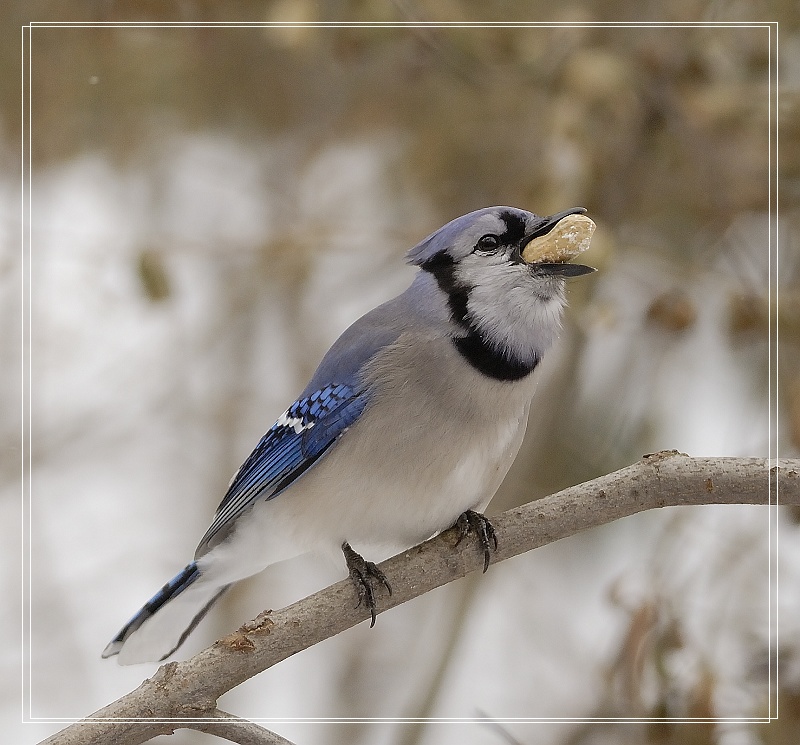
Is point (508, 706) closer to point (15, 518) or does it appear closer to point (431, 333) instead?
point (431, 333)

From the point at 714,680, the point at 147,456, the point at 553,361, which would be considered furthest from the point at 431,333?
the point at 714,680

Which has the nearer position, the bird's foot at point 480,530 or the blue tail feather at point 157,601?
the bird's foot at point 480,530

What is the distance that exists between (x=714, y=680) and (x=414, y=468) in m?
0.68

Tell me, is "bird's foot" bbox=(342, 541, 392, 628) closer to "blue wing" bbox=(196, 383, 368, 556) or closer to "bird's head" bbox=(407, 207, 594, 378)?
"blue wing" bbox=(196, 383, 368, 556)

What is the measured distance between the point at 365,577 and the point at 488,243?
1.92 ft

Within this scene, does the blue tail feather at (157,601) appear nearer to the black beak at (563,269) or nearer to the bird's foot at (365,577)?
the bird's foot at (365,577)

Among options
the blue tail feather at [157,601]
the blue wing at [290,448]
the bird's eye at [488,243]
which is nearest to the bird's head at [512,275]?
the bird's eye at [488,243]

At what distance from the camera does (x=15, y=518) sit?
1.70 metres

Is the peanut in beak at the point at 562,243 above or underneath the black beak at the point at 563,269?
above

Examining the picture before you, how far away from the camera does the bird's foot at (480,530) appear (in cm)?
155

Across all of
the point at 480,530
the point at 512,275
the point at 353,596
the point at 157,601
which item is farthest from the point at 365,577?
the point at 512,275

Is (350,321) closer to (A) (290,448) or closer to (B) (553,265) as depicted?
(A) (290,448)

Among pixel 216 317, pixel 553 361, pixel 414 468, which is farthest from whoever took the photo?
pixel 216 317

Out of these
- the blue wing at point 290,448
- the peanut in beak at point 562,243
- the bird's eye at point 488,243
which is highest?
the bird's eye at point 488,243
